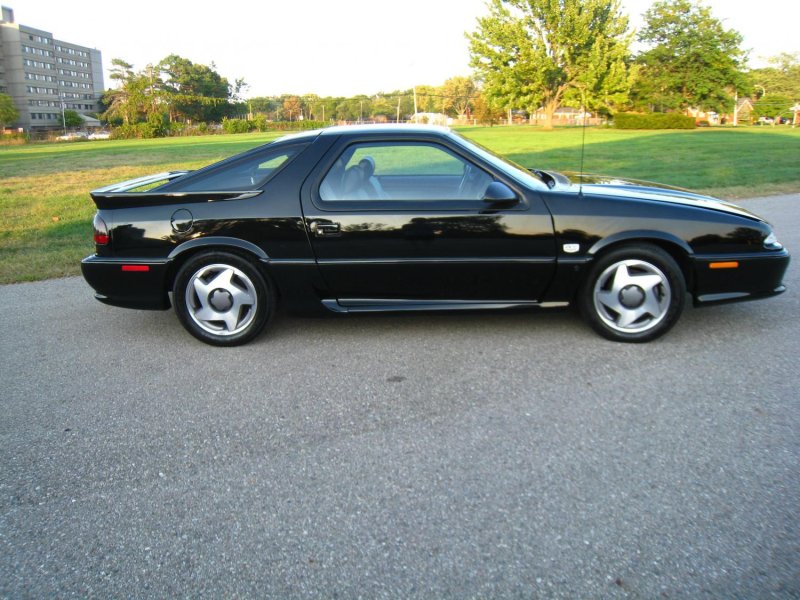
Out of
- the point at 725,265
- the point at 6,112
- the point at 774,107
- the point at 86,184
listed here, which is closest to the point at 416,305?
the point at 725,265

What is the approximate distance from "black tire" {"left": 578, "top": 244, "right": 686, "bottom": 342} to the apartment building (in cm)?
12184

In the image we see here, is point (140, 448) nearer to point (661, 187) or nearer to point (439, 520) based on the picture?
point (439, 520)

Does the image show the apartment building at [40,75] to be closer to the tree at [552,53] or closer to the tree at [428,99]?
the tree at [428,99]

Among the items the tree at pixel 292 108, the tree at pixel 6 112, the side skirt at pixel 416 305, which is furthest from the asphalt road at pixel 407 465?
the tree at pixel 292 108

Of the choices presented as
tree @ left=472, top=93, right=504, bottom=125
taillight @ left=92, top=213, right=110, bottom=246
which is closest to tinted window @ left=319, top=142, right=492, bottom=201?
taillight @ left=92, top=213, right=110, bottom=246

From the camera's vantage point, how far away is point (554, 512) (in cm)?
252

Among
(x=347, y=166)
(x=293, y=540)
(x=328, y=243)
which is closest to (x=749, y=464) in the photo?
(x=293, y=540)

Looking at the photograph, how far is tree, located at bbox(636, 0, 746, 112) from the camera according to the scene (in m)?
64.4

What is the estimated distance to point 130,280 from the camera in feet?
14.8

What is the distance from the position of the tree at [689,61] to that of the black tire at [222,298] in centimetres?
7049

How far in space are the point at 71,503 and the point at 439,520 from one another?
4.99 ft

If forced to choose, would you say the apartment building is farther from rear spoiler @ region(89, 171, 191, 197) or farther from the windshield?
the windshield

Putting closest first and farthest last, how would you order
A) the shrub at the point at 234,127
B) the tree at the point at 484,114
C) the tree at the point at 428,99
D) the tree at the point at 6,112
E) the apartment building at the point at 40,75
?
1. the shrub at the point at 234,127
2. the tree at the point at 6,112
3. the tree at the point at 428,99
4. the tree at the point at 484,114
5. the apartment building at the point at 40,75

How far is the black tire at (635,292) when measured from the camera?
424 cm
